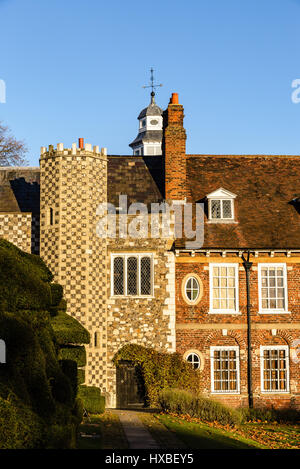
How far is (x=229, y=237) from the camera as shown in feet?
95.0

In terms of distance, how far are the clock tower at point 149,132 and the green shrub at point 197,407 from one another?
172 feet

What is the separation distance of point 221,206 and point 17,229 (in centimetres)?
868

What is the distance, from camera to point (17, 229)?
2928 cm

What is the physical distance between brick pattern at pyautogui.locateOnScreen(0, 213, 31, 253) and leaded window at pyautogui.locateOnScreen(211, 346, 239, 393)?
891 cm

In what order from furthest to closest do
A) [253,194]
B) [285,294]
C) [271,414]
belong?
1. [253,194]
2. [285,294]
3. [271,414]

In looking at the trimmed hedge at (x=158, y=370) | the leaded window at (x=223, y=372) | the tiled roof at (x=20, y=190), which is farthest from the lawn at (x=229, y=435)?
the tiled roof at (x=20, y=190)

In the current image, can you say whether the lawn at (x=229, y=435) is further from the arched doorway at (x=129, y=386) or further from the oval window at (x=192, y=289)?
the oval window at (x=192, y=289)

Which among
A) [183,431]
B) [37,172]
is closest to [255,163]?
[37,172]

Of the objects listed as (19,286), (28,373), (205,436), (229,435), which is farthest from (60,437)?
(229,435)

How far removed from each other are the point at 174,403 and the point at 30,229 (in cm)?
991

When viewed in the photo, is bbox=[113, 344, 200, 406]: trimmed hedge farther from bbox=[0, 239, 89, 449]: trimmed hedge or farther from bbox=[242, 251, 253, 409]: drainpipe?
bbox=[0, 239, 89, 449]: trimmed hedge

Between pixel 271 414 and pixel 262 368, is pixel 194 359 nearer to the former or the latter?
pixel 262 368
